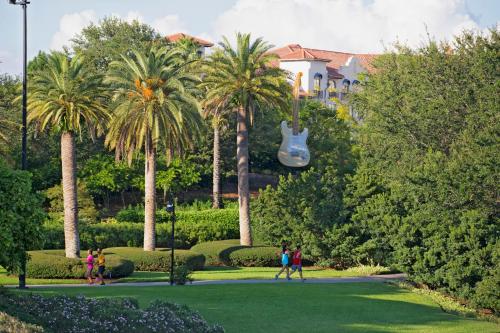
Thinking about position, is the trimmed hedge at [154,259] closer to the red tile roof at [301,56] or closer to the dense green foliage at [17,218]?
the dense green foliage at [17,218]

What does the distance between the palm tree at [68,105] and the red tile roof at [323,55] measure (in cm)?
8262

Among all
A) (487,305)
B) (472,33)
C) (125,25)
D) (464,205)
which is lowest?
(487,305)

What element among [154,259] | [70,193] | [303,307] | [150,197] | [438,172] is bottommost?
[303,307]

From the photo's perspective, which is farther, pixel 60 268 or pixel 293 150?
pixel 293 150

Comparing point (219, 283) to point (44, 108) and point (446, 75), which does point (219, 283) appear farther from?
point (446, 75)

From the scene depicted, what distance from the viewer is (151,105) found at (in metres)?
45.8

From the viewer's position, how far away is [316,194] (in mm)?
52938

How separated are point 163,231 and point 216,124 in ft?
25.7

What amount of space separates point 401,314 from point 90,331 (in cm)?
1482

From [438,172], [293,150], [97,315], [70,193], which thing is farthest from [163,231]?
[97,315]

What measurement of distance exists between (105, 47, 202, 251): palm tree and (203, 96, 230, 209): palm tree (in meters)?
5.76

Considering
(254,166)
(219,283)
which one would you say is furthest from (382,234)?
(254,166)

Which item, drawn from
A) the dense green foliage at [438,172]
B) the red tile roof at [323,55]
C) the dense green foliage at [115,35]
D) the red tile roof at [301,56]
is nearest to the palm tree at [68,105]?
the dense green foliage at [438,172]

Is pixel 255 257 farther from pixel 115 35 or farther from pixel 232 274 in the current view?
pixel 115 35
